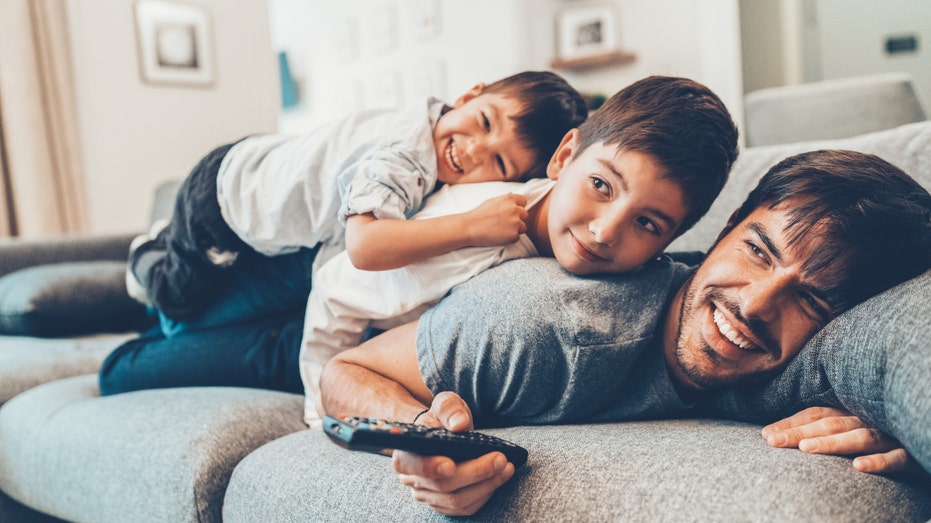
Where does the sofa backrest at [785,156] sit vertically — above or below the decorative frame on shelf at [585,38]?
below

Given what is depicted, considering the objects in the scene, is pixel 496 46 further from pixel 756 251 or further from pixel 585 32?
pixel 756 251

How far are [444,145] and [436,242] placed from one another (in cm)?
33

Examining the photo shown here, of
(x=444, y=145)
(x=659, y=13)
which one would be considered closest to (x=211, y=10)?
(x=659, y=13)

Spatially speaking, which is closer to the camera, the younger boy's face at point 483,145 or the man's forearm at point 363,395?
the man's forearm at point 363,395

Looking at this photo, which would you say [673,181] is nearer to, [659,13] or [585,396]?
[585,396]

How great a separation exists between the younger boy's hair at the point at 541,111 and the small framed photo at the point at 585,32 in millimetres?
3152

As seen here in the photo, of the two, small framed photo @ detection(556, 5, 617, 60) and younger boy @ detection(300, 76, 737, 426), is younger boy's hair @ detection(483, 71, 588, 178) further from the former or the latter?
small framed photo @ detection(556, 5, 617, 60)

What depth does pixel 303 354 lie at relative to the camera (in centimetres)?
133

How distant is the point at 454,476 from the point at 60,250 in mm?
2281

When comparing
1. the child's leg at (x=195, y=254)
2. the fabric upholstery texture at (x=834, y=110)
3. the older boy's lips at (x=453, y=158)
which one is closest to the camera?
the older boy's lips at (x=453, y=158)

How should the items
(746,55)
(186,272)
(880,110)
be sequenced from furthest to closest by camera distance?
(746,55)
(880,110)
(186,272)

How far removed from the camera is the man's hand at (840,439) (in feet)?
2.66

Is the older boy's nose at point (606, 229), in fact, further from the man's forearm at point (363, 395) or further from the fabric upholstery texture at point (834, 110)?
the fabric upholstery texture at point (834, 110)

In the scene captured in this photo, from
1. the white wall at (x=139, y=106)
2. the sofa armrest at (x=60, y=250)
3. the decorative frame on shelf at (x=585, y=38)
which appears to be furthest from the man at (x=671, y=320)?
the decorative frame on shelf at (x=585, y=38)
